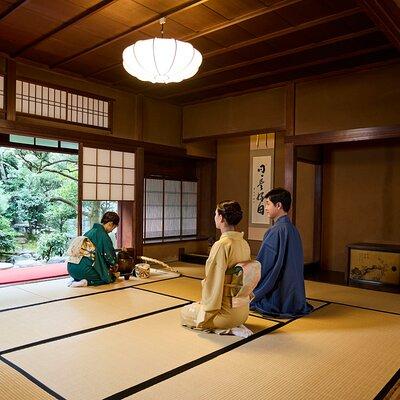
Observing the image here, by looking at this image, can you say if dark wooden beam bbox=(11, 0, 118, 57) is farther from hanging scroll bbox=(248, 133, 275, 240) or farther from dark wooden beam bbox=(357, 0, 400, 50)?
hanging scroll bbox=(248, 133, 275, 240)

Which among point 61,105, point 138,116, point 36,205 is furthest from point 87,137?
point 36,205

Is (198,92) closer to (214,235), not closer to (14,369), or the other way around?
(214,235)

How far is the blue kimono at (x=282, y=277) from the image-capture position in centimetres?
341

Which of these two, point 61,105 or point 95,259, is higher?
point 61,105

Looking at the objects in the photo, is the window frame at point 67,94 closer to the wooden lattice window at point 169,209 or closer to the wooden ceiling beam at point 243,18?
the wooden lattice window at point 169,209

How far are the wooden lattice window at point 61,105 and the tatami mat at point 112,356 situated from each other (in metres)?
3.32

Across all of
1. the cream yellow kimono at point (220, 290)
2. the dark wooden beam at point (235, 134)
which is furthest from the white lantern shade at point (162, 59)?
the dark wooden beam at point (235, 134)

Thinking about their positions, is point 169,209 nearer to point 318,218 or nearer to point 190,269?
point 190,269

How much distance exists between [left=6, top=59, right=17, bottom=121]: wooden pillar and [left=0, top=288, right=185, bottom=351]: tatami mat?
2.50 m

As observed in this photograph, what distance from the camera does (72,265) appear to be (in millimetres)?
4422

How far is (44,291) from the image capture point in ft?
13.5

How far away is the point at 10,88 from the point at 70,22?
148 cm

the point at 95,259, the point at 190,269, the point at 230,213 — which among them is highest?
the point at 230,213

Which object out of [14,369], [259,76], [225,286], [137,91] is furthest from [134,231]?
[14,369]
